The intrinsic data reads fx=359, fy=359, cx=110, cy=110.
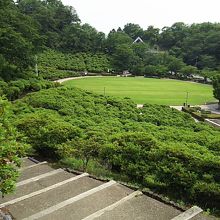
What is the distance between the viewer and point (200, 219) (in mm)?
7129

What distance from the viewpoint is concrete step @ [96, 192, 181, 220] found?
23.6ft

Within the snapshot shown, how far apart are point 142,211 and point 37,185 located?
9.31 ft

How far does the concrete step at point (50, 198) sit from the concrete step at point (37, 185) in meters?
0.39

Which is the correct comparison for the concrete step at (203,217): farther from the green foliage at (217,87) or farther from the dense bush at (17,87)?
the green foliage at (217,87)

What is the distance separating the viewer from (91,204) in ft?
25.2

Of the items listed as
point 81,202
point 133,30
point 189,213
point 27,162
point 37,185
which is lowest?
point 27,162

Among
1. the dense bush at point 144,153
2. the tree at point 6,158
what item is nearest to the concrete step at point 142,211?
the dense bush at point 144,153

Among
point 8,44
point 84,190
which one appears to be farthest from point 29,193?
point 8,44

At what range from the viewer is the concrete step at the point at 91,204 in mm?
7130

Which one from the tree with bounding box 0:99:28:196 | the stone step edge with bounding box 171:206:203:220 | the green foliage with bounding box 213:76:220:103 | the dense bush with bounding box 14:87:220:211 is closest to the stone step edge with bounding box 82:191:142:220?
the dense bush with bounding box 14:87:220:211

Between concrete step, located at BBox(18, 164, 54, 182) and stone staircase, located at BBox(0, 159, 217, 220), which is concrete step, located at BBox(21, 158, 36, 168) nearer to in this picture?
concrete step, located at BBox(18, 164, 54, 182)

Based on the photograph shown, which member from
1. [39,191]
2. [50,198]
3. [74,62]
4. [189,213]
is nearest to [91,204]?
[50,198]

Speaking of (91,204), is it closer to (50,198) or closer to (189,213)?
(50,198)

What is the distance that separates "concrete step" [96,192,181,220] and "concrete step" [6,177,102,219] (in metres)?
1.26
